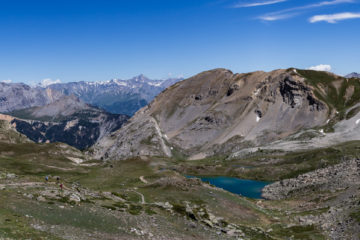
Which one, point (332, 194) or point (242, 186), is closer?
point (332, 194)

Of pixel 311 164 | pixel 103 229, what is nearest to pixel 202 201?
pixel 103 229

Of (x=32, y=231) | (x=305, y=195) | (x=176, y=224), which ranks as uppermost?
(x=32, y=231)

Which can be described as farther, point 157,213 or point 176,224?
point 157,213

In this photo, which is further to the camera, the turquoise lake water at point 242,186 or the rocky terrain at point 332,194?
the turquoise lake water at point 242,186

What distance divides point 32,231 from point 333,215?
6079cm

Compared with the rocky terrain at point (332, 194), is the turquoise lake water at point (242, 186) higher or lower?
lower

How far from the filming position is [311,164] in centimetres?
18700

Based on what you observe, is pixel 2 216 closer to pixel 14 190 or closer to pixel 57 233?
pixel 57 233

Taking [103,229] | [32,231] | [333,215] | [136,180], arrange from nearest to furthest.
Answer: [32,231], [103,229], [333,215], [136,180]

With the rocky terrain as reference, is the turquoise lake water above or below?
below

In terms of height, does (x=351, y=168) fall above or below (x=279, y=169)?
above

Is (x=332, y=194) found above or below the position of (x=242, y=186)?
above

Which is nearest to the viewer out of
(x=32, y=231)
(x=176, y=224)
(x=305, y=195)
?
(x=32, y=231)

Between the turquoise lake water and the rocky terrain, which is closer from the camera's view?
the rocky terrain
